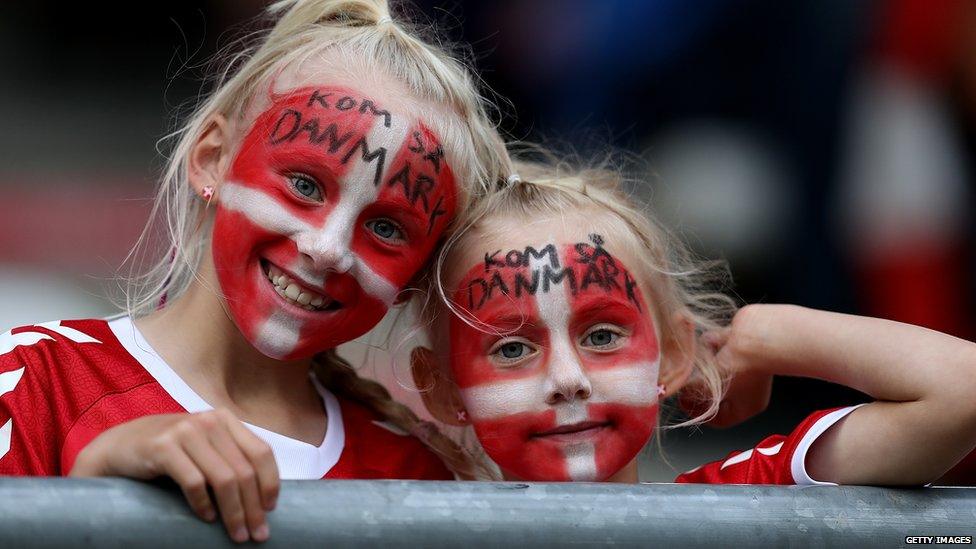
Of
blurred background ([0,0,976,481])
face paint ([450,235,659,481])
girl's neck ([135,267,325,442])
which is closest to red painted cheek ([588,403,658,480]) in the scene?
face paint ([450,235,659,481])

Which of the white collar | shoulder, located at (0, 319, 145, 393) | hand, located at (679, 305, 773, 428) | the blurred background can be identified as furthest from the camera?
the blurred background

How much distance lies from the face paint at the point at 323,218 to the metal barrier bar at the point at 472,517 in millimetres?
613

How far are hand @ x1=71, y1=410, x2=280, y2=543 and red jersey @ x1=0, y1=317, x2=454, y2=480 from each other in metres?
0.35

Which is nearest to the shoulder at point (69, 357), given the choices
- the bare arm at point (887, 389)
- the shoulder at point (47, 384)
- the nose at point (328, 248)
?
the shoulder at point (47, 384)

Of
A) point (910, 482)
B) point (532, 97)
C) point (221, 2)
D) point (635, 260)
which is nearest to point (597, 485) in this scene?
point (910, 482)

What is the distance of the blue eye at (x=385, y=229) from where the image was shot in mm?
1565

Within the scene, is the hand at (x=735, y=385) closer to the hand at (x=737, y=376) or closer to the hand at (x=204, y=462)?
the hand at (x=737, y=376)

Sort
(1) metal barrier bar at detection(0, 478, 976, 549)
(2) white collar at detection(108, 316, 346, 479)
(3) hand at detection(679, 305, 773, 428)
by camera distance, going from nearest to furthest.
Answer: (1) metal barrier bar at detection(0, 478, 976, 549) < (2) white collar at detection(108, 316, 346, 479) < (3) hand at detection(679, 305, 773, 428)

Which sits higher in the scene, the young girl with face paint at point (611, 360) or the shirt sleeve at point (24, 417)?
the young girl with face paint at point (611, 360)

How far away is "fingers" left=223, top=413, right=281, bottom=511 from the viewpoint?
93 cm

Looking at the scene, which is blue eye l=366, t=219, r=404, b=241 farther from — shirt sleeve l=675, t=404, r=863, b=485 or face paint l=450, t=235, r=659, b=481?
shirt sleeve l=675, t=404, r=863, b=485

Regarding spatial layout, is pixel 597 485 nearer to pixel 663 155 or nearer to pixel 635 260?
pixel 635 260

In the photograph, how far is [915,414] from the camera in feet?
4.66

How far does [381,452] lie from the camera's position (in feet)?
5.84
